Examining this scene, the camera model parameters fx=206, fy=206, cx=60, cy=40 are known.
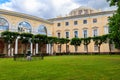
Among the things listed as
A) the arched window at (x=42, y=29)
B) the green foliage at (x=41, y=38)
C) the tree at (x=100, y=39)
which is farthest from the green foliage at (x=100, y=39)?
the arched window at (x=42, y=29)

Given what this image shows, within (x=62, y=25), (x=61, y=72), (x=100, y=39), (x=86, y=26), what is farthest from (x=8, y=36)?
(x=61, y=72)

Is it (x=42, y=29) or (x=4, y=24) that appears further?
(x=42, y=29)

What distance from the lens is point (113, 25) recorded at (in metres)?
22.9

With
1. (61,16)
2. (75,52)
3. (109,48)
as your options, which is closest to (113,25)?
(109,48)

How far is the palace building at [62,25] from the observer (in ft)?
174

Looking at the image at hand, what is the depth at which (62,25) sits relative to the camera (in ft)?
225

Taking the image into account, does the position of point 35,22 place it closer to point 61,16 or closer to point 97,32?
point 61,16

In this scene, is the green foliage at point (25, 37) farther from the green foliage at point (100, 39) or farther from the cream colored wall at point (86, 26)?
the cream colored wall at point (86, 26)

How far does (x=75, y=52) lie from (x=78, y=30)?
7093 millimetres

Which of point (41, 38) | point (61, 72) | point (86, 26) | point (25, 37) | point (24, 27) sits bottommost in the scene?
point (61, 72)

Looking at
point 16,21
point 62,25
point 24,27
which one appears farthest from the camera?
point 62,25

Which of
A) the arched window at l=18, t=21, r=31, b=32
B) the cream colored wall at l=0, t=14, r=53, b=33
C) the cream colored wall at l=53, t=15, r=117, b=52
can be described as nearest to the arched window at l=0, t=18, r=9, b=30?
the cream colored wall at l=0, t=14, r=53, b=33

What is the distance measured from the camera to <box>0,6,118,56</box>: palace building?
5303cm

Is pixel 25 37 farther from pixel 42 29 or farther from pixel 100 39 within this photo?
pixel 100 39
